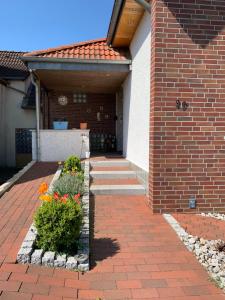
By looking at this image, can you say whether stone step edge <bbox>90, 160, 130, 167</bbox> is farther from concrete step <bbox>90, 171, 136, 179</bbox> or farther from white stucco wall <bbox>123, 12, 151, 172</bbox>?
concrete step <bbox>90, 171, 136, 179</bbox>

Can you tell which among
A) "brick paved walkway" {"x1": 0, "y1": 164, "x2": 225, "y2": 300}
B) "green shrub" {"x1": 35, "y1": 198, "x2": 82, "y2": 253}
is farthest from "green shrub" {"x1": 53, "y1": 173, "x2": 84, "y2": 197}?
"green shrub" {"x1": 35, "y1": 198, "x2": 82, "y2": 253}

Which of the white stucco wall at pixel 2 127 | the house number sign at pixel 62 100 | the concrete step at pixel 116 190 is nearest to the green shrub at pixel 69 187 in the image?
the concrete step at pixel 116 190

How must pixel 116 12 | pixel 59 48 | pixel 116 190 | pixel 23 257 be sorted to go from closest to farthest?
pixel 23 257, pixel 116 190, pixel 116 12, pixel 59 48

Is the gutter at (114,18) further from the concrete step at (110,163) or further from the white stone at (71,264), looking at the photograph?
the white stone at (71,264)

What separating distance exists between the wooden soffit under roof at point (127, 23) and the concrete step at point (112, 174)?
3578 millimetres

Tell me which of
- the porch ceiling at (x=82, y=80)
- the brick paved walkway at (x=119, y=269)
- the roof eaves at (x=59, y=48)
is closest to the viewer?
the brick paved walkway at (x=119, y=269)

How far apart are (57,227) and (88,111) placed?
9.88 metres

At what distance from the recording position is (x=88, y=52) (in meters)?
8.77

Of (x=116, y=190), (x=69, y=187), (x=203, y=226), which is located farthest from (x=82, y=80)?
(x=203, y=226)

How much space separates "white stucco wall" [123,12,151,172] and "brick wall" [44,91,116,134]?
4124 millimetres

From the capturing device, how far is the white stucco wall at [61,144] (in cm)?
999

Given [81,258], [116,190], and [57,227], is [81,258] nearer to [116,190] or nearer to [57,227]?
[57,227]

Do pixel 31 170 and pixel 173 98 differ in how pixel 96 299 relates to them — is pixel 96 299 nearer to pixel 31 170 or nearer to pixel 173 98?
pixel 173 98

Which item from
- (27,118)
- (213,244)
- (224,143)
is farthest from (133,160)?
(27,118)
